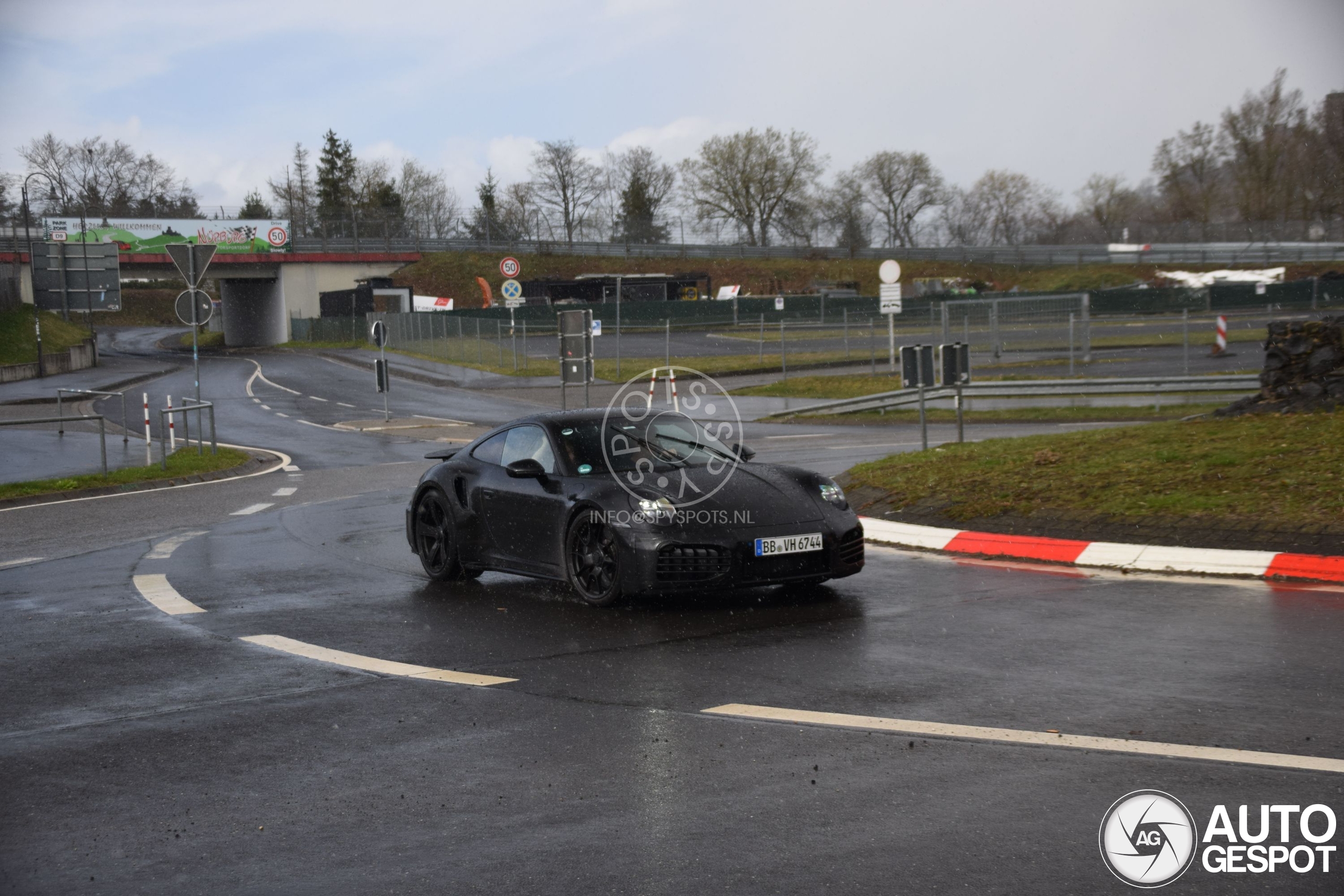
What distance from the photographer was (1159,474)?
11898 mm

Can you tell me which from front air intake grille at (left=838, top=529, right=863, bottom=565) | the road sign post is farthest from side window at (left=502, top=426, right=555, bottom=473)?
the road sign post

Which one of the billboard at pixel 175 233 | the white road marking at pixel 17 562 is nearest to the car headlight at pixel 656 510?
the white road marking at pixel 17 562

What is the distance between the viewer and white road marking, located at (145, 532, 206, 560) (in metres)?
12.6

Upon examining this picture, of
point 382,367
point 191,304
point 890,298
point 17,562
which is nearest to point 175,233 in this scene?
point 382,367

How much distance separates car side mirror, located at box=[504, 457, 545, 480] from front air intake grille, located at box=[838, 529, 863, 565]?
2.26 meters

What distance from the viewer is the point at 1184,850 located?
420 centimetres

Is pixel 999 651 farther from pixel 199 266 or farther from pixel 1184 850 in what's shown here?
pixel 199 266

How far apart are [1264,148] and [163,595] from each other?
3690 inches

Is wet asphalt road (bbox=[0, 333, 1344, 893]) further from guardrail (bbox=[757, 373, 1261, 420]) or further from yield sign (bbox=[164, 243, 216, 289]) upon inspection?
guardrail (bbox=[757, 373, 1261, 420])

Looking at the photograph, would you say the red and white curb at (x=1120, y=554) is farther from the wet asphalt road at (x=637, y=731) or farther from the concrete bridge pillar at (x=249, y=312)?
the concrete bridge pillar at (x=249, y=312)

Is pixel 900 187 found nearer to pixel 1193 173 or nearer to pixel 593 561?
pixel 1193 173

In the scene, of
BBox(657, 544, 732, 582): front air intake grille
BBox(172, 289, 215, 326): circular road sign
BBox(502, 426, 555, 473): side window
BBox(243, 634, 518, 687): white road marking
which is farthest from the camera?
BBox(172, 289, 215, 326): circular road sign

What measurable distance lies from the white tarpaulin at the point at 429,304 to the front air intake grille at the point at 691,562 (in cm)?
6280

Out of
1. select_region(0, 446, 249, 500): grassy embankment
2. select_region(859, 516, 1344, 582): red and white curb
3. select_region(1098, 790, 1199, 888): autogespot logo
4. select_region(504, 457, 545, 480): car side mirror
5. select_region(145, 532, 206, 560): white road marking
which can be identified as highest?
select_region(504, 457, 545, 480): car side mirror
